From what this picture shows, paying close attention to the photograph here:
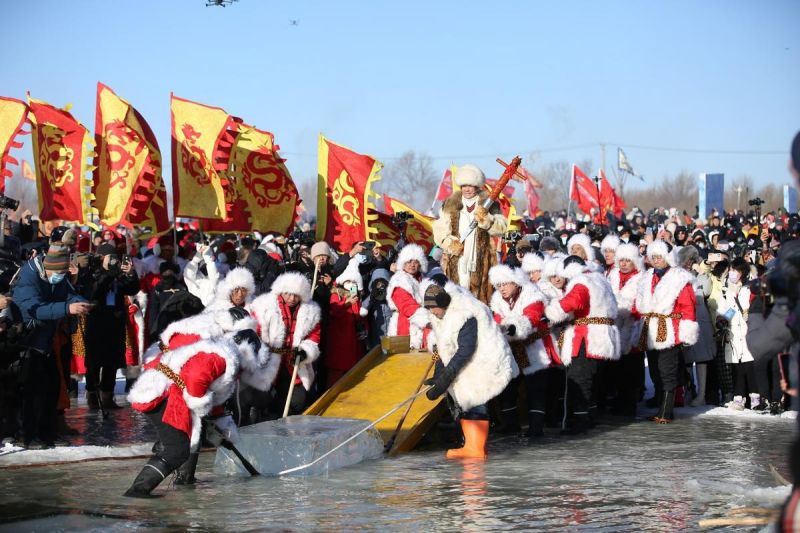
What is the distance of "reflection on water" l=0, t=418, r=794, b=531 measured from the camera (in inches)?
290

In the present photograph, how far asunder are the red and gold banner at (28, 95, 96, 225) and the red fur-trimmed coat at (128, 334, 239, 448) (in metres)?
5.91

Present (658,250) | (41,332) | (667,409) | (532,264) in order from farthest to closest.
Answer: (532,264) < (658,250) < (667,409) < (41,332)

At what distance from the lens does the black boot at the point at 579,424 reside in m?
11.7

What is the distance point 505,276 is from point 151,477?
4.57 metres

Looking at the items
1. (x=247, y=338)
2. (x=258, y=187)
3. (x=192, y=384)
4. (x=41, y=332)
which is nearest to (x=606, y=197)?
(x=258, y=187)

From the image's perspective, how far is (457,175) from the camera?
12906 millimetres

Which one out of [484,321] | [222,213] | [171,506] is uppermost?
[222,213]

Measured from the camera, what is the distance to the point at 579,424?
38.6 ft

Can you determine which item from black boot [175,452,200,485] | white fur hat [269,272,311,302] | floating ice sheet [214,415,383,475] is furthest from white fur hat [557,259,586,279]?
black boot [175,452,200,485]

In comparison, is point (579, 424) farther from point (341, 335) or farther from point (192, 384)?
point (192, 384)

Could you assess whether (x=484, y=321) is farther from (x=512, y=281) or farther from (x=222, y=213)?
(x=222, y=213)

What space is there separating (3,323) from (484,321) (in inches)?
156

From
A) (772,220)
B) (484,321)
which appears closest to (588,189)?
(772,220)

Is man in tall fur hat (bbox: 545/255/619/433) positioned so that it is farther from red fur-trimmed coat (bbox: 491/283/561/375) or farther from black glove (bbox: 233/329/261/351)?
black glove (bbox: 233/329/261/351)
